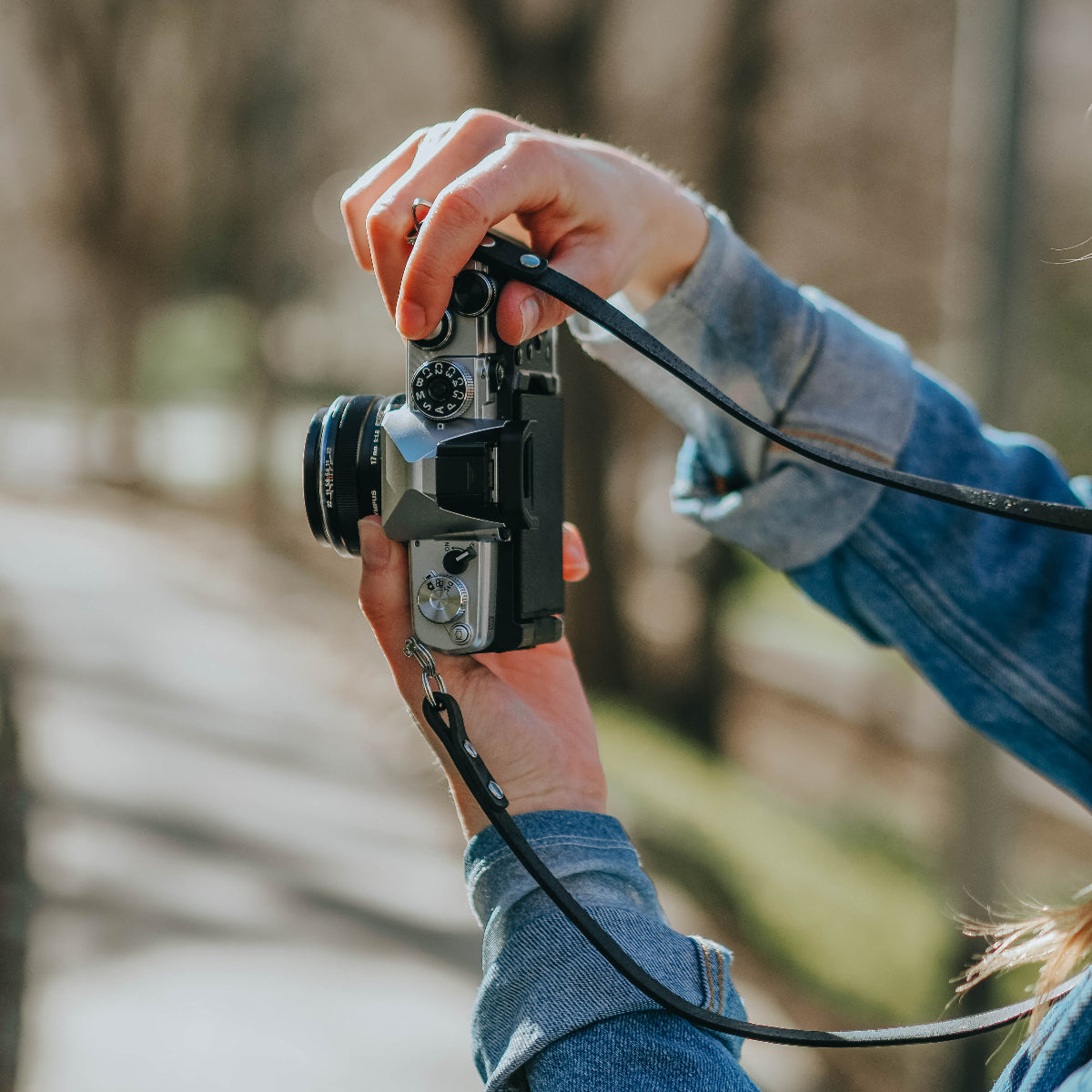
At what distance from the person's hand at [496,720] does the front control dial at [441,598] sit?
0.03 meters

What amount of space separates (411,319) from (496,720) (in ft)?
1.47

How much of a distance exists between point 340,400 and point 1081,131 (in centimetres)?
466

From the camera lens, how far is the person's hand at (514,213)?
1.13 metres

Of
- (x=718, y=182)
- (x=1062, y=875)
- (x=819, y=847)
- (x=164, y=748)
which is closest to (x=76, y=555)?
(x=164, y=748)

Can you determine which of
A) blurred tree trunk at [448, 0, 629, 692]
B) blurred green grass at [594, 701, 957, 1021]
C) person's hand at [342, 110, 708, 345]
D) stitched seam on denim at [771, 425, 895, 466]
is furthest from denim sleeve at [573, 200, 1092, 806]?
blurred tree trunk at [448, 0, 629, 692]

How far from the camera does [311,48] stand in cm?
1039

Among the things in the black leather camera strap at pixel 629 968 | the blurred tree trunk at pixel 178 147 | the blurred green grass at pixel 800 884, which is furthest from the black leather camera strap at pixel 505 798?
the blurred tree trunk at pixel 178 147

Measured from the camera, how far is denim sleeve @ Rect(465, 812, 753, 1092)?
985mm

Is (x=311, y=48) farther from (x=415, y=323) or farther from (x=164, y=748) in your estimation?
(x=415, y=323)

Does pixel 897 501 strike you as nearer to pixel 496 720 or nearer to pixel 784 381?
pixel 784 381

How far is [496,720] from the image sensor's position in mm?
1233

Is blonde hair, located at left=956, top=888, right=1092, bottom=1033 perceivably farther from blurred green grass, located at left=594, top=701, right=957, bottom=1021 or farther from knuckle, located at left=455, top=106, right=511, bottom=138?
blurred green grass, located at left=594, top=701, right=957, bottom=1021

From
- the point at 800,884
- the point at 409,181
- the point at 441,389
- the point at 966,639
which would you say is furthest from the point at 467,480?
the point at 800,884

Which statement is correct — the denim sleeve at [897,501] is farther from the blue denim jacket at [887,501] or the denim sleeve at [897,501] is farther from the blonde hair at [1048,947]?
the blonde hair at [1048,947]
